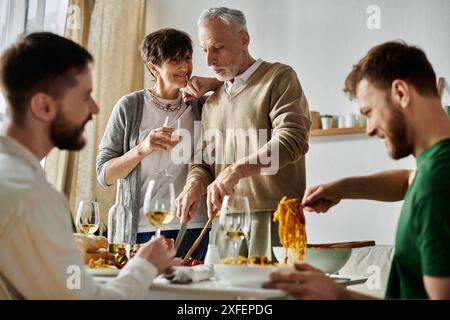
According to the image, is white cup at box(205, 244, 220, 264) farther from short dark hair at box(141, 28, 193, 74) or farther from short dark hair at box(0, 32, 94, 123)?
short dark hair at box(141, 28, 193, 74)

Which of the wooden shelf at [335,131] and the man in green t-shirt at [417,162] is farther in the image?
the wooden shelf at [335,131]

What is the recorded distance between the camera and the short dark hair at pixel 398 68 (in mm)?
1353

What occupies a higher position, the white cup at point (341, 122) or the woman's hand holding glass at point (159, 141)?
the white cup at point (341, 122)

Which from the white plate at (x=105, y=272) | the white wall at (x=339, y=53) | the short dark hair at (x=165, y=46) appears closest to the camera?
the white plate at (x=105, y=272)

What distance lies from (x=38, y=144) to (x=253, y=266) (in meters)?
0.52

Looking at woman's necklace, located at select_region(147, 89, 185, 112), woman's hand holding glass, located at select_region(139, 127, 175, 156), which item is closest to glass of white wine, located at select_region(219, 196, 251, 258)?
woman's hand holding glass, located at select_region(139, 127, 175, 156)

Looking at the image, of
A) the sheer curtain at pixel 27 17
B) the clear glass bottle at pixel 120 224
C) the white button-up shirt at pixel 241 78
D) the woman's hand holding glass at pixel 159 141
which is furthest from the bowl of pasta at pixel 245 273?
the sheer curtain at pixel 27 17

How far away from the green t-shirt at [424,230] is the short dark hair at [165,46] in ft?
4.96

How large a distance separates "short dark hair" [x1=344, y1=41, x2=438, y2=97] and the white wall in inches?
101

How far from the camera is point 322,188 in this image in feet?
5.46

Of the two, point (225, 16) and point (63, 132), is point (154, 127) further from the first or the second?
point (63, 132)

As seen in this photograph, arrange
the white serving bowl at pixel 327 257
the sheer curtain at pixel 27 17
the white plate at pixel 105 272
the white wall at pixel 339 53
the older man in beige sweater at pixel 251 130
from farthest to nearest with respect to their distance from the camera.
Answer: the white wall at pixel 339 53 → the sheer curtain at pixel 27 17 → the older man in beige sweater at pixel 251 130 → the white serving bowl at pixel 327 257 → the white plate at pixel 105 272

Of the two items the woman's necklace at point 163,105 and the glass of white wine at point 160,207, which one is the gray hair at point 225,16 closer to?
the woman's necklace at point 163,105

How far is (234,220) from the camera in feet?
4.68
